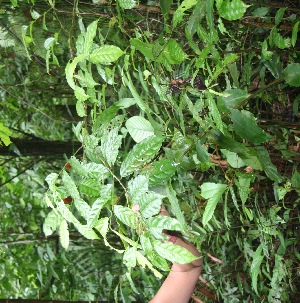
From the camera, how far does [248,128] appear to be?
0.77 m

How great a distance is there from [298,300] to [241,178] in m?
0.86

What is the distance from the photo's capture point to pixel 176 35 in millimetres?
1419

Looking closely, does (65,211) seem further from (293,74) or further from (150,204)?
(293,74)

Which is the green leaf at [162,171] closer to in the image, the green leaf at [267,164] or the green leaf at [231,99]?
the green leaf at [231,99]

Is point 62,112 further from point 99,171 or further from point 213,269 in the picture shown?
point 99,171

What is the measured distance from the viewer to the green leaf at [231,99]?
0.82 m

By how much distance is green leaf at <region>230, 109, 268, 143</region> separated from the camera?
0.76m

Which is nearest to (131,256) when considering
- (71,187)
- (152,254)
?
(152,254)

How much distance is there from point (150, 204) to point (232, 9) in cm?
37

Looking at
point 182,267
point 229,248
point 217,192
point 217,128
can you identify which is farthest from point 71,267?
point 217,128

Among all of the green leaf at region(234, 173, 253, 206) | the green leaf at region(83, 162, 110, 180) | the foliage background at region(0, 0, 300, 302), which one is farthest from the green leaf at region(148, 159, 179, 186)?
the green leaf at region(234, 173, 253, 206)

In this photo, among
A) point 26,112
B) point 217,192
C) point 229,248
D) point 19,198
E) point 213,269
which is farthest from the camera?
point 19,198

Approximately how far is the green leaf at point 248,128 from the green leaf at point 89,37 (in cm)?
28

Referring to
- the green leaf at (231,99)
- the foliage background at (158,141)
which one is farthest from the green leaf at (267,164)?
the green leaf at (231,99)
